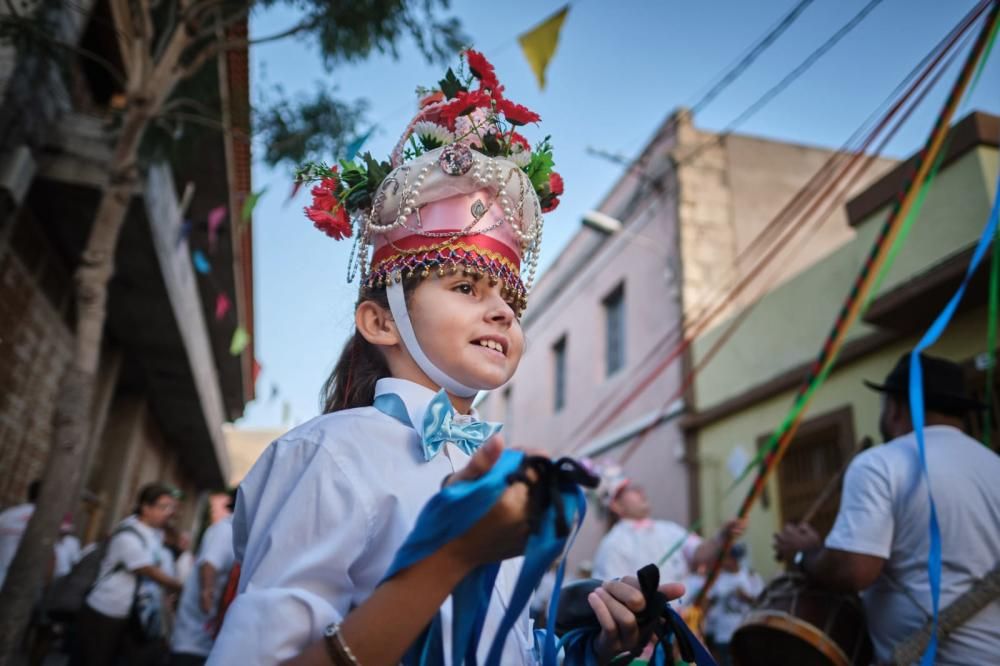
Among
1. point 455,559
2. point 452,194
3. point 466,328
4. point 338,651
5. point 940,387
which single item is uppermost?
point 940,387

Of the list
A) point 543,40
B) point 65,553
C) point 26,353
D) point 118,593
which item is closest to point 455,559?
point 543,40

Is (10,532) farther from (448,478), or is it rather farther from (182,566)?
(448,478)

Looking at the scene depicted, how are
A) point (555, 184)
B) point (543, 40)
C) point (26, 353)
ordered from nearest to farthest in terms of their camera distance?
point (555, 184)
point (543, 40)
point (26, 353)

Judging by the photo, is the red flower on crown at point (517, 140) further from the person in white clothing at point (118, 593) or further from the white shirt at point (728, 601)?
the white shirt at point (728, 601)

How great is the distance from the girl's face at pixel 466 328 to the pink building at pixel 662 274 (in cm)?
713

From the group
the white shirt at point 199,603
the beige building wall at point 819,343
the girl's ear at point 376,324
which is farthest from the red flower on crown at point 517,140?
the beige building wall at point 819,343

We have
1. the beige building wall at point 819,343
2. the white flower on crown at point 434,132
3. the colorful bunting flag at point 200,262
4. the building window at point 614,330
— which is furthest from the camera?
the building window at point 614,330

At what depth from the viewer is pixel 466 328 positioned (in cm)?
145

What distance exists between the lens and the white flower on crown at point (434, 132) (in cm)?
165

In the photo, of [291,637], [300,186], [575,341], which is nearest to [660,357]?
[575,341]

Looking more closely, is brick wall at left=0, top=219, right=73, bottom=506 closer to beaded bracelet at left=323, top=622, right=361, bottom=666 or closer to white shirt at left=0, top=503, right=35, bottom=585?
white shirt at left=0, top=503, right=35, bottom=585

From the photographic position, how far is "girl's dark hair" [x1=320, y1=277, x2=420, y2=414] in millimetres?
1596

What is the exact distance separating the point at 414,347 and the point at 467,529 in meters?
0.62

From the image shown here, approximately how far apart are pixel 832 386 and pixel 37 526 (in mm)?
6558
